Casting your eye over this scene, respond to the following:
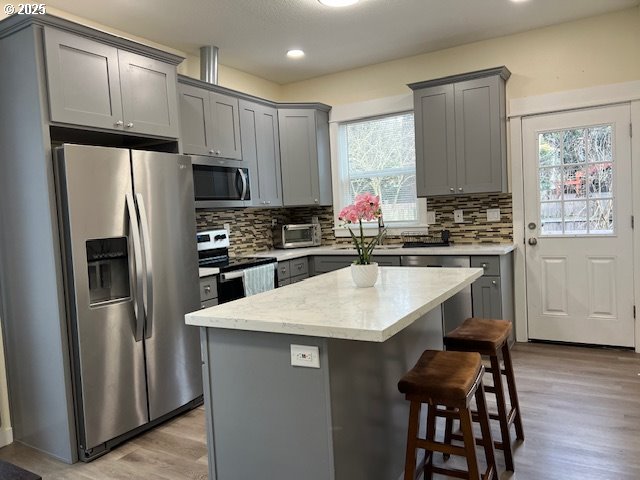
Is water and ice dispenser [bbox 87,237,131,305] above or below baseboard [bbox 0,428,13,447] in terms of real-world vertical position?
above

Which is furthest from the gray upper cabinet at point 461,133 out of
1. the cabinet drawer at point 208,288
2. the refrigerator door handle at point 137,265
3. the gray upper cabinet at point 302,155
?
the refrigerator door handle at point 137,265

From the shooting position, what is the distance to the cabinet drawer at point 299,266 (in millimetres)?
4434

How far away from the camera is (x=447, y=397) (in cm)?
173

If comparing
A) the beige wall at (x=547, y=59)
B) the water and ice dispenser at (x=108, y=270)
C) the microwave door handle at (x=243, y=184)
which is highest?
the beige wall at (x=547, y=59)

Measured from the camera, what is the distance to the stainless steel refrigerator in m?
2.54

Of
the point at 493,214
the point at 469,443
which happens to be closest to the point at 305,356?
the point at 469,443

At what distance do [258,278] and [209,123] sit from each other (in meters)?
1.32

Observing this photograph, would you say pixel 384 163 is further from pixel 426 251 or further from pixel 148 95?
pixel 148 95

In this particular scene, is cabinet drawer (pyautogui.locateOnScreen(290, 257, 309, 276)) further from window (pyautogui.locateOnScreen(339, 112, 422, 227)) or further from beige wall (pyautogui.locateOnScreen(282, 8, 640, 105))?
beige wall (pyautogui.locateOnScreen(282, 8, 640, 105))

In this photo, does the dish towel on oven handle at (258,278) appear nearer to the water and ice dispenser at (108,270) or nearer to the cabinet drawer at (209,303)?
A: the cabinet drawer at (209,303)

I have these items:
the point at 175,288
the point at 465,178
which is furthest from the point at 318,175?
the point at 175,288

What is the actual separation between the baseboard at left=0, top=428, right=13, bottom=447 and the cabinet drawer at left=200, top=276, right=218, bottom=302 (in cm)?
133

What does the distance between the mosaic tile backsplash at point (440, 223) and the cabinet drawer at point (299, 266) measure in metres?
0.59

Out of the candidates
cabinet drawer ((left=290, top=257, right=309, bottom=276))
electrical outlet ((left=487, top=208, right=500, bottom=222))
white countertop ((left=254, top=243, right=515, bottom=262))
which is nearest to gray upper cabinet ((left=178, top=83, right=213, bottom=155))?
white countertop ((left=254, top=243, right=515, bottom=262))
